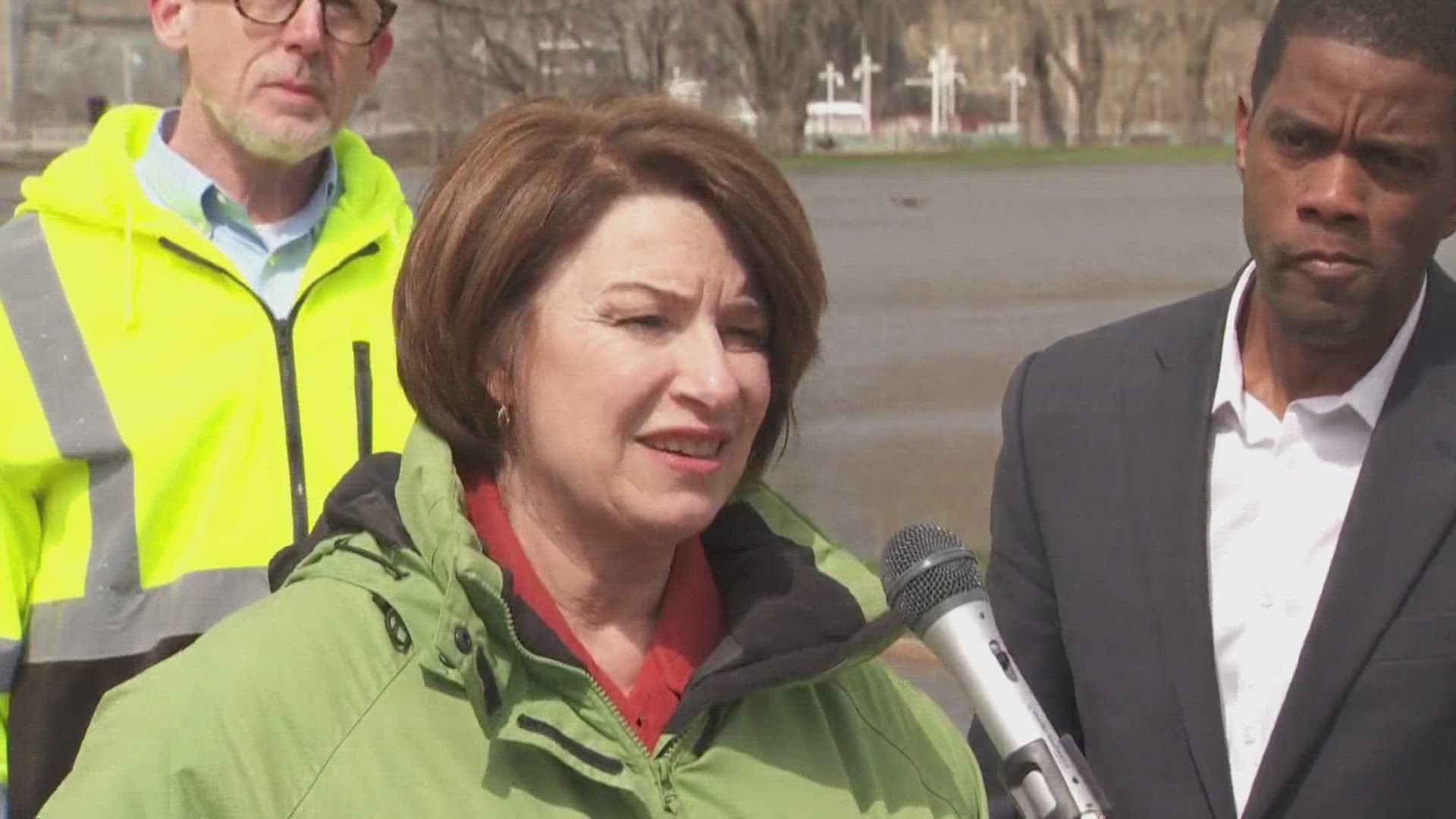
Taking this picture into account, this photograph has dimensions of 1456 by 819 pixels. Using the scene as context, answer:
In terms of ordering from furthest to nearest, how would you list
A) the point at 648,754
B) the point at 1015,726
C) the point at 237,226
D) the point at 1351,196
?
1. the point at 237,226
2. the point at 1351,196
3. the point at 648,754
4. the point at 1015,726

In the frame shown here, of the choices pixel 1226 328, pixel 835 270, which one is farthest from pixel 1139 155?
pixel 1226 328

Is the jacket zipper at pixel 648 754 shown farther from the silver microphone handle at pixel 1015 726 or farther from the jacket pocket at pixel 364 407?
the jacket pocket at pixel 364 407

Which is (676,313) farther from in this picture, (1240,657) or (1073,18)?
(1073,18)

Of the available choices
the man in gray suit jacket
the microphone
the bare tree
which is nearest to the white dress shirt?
the man in gray suit jacket

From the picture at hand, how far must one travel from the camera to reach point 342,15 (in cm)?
336

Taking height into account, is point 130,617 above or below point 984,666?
below

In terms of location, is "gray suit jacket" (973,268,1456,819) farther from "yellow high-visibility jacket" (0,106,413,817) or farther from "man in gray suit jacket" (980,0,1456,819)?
"yellow high-visibility jacket" (0,106,413,817)

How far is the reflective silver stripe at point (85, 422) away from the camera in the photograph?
3.07m

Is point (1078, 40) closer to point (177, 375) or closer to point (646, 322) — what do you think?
point (177, 375)

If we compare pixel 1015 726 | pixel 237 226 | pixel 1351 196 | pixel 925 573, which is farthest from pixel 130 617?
pixel 1351 196

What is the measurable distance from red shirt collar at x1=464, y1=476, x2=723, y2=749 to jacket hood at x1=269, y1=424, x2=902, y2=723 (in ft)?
0.11

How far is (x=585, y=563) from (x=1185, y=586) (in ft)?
3.29

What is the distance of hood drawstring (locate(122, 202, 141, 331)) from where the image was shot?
3.14 m

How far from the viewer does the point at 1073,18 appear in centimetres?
3184
